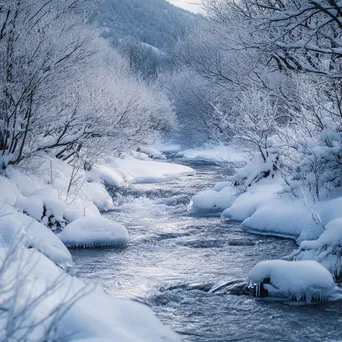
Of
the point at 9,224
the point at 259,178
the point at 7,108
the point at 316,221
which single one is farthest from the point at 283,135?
the point at 9,224

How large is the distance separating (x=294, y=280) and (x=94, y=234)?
4741mm

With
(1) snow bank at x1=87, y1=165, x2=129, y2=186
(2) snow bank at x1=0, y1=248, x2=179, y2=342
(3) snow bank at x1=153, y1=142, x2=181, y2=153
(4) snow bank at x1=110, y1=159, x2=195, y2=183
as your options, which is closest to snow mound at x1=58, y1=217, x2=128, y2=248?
(2) snow bank at x1=0, y1=248, x2=179, y2=342

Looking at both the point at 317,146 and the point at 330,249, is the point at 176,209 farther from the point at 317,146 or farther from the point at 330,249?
the point at 330,249

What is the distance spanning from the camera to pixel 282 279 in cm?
748

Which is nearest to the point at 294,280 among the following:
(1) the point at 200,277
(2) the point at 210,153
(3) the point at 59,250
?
(1) the point at 200,277

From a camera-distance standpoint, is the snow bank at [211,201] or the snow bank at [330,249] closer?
the snow bank at [330,249]

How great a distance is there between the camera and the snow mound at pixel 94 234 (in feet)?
34.7

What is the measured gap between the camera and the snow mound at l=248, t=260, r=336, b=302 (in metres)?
7.26

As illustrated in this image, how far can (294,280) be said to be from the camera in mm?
7367

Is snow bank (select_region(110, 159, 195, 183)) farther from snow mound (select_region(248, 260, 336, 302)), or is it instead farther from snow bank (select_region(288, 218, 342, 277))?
snow mound (select_region(248, 260, 336, 302))

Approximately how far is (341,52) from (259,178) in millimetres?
6697

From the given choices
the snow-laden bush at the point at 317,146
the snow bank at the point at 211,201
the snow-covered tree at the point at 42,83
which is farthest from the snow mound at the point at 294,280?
the snow-covered tree at the point at 42,83

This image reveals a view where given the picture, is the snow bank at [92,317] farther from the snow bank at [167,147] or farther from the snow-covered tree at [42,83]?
the snow bank at [167,147]

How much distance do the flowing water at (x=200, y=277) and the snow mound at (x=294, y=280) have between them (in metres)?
0.27
